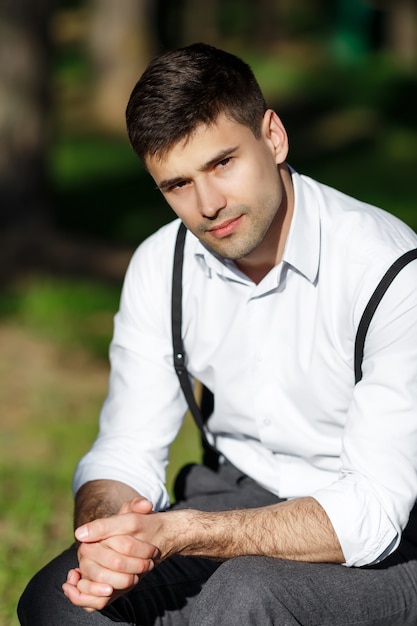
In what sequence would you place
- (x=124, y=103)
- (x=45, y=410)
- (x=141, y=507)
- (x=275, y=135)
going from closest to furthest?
1. (x=141, y=507)
2. (x=275, y=135)
3. (x=45, y=410)
4. (x=124, y=103)

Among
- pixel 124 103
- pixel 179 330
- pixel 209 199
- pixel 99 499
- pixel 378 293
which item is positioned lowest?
pixel 124 103

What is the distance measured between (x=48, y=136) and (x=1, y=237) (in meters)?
0.99

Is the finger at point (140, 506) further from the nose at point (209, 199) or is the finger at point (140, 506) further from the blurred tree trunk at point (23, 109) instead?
the blurred tree trunk at point (23, 109)

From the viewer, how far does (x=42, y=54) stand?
903 cm

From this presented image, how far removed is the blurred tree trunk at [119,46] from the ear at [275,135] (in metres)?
15.4

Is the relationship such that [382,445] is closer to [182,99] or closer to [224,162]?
[224,162]

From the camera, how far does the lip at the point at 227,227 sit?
3.18 m

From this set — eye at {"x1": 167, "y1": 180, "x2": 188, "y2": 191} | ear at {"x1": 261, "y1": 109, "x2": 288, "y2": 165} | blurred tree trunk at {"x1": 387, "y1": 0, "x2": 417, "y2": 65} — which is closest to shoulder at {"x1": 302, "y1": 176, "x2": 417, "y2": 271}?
ear at {"x1": 261, "y1": 109, "x2": 288, "y2": 165}

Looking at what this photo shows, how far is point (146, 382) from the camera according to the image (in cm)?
348

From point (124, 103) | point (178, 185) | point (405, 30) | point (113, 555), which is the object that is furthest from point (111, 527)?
point (405, 30)

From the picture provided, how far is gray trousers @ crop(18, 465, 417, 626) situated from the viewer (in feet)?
9.14

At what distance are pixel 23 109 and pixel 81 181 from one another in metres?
6.45

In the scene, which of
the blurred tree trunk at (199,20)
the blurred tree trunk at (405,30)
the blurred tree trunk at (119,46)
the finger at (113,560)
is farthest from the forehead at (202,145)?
the blurred tree trunk at (199,20)

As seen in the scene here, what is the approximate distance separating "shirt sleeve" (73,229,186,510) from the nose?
1.20ft
